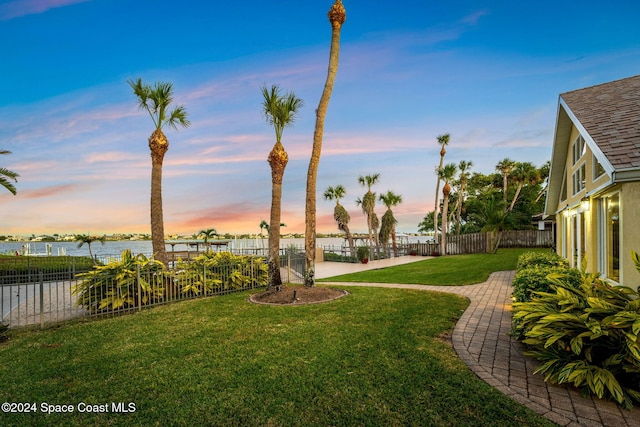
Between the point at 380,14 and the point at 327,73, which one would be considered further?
the point at 380,14

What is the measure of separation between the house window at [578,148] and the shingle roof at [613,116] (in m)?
1.39

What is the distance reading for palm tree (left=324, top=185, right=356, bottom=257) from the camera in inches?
1217

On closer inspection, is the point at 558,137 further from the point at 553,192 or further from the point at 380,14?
the point at 380,14

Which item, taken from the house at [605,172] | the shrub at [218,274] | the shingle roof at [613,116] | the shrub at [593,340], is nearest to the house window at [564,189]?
the house at [605,172]

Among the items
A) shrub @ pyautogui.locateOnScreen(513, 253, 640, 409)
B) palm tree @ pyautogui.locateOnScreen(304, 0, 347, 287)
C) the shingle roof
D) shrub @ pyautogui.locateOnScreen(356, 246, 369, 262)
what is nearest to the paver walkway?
shrub @ pyautogui.locateOnScreen(513, 253, 640, 409)

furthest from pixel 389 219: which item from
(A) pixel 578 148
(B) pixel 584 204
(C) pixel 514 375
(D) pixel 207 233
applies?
(C) pixel 514 375

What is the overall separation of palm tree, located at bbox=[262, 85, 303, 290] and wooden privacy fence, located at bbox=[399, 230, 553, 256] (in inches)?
880

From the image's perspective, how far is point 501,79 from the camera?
14688 mm

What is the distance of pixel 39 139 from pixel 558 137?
820 inches

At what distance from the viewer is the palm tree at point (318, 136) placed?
9.65 meters

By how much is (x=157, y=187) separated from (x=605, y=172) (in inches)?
499

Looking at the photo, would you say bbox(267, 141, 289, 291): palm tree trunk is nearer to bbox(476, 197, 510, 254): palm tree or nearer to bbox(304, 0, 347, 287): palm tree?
bbox(304, 0, 347, 287): palm tree

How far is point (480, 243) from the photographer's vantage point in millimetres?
28578

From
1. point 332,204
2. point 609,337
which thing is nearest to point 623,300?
point 609,337
